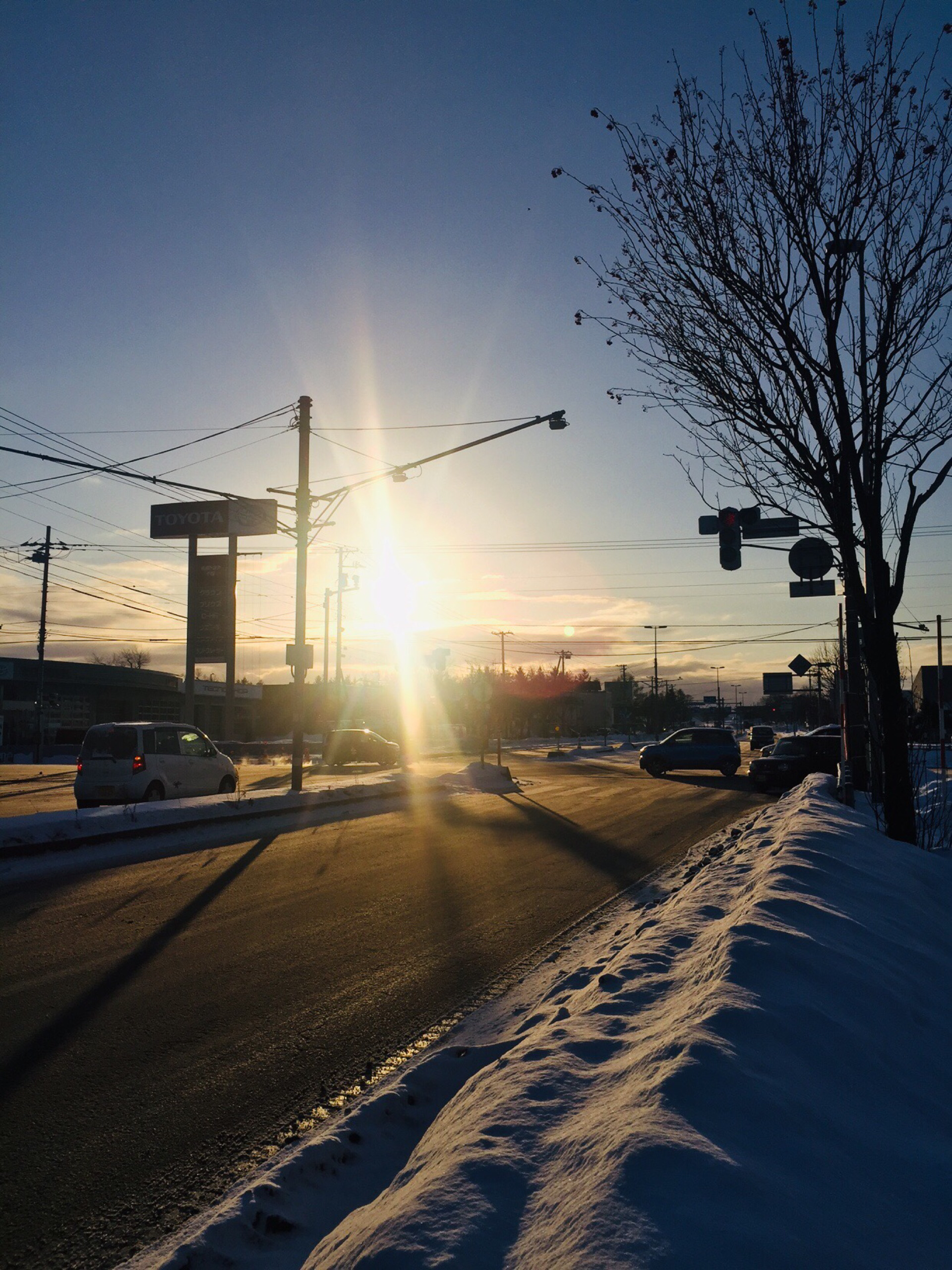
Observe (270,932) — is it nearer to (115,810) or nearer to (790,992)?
(790,992)

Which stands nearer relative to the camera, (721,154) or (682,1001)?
(682,1001)

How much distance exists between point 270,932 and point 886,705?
6797 mm

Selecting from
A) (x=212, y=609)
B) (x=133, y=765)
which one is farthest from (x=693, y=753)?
(x=212, y=609)

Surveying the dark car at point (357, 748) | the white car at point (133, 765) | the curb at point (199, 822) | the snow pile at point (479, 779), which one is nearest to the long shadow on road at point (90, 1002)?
the curb at point (199, 822)

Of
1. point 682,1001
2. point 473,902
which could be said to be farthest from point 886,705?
point 682,1001

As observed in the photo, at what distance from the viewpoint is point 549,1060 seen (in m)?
3.98

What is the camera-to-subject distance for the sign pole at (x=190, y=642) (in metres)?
47.2

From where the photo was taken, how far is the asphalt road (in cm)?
358

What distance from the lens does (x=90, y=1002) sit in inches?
226

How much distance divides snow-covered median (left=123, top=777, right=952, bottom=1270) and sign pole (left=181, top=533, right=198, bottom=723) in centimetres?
4406

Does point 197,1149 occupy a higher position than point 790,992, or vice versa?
point 790,992

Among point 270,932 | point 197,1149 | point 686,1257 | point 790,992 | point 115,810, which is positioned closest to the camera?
point 686,1257

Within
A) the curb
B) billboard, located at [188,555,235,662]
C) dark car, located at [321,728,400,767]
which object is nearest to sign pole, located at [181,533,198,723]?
billboard, located at [188,555,235,662]

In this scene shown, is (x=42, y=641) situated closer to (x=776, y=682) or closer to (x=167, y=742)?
(x=167, y=742)
